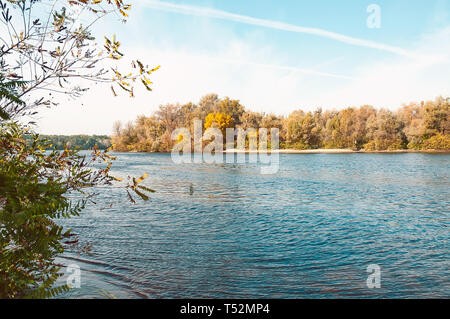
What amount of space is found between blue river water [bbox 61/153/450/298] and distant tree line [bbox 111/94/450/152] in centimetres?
6172

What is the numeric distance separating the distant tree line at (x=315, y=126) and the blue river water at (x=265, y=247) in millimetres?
61724

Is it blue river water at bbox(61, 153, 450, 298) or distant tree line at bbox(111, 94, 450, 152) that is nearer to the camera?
blue river water at bbox(61, 153, 450, 298)

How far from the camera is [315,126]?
85.1 m

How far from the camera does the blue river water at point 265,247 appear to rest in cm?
644

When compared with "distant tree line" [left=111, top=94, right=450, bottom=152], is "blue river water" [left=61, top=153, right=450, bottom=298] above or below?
below

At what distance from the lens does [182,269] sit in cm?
741

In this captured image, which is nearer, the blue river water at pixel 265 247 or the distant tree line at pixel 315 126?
the blue river water at pixel 265 247

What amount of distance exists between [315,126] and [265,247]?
79917mm

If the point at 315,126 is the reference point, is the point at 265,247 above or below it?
below

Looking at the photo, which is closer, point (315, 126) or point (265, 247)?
point (265, 247)

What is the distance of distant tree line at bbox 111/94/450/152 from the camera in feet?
229

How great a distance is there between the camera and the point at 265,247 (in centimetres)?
900

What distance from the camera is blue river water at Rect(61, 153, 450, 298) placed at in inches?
254

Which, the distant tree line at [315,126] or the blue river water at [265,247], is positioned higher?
the distant tree line at [315,126]
